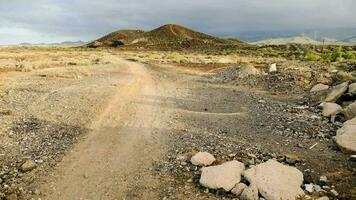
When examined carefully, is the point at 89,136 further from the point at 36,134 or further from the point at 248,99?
the point at 248,99

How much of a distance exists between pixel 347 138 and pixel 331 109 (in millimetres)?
3777

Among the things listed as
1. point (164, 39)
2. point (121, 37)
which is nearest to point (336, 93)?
point (164, 39)

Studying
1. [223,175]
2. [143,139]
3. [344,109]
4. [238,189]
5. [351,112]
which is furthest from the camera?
[344,109]

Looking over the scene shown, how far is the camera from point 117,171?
10766mm

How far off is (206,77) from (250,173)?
723 inches

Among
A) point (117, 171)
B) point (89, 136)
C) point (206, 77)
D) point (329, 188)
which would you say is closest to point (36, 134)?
point (89, 136)

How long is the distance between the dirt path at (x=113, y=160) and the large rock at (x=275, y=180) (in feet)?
6.98

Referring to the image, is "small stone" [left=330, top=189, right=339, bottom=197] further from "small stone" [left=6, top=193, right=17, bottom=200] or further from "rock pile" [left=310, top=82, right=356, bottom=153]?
"small stone" [left=6, top=193, right=17, bottom=200]

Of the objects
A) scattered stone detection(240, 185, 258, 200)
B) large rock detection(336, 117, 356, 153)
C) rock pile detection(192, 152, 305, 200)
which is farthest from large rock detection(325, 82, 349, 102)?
scattered stone detection(240, 185, 258, 200)

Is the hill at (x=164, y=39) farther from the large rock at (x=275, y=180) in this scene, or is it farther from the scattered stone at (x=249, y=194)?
the scattered stone at (x=249, y=194)

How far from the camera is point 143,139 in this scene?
1292 cm

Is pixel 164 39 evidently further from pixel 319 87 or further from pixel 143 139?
pixel 143 139

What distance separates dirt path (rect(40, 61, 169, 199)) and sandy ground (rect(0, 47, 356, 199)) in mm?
23

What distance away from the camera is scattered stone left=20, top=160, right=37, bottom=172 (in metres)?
11.0
